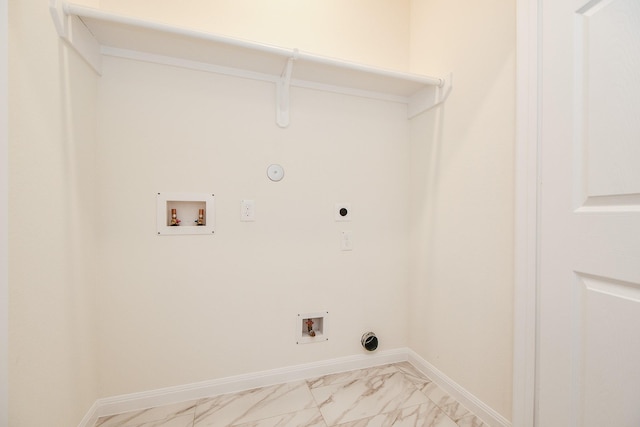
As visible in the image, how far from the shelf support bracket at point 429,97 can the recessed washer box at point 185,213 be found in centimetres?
143

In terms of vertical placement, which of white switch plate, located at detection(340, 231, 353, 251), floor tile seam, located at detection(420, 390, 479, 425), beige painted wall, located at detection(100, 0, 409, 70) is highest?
beige painted wall, located at detection(100, 0, 409, 70)

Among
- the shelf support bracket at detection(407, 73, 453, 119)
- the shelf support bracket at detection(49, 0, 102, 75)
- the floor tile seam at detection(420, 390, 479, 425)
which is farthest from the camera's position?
the shelf support bracket at detection(407, 73, 453, 119)

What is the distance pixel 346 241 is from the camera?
181 cm

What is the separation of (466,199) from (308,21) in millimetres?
1455

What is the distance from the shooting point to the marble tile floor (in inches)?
53.5

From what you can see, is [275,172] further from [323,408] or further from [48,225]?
[323,408]

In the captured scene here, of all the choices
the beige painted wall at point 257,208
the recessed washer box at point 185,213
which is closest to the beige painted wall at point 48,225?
the beige painted wall at point 257,208

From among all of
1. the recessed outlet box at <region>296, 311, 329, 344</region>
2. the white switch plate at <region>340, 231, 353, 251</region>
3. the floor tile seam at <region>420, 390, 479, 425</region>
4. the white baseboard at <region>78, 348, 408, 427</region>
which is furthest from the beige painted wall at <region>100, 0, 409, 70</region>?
the floor tile seam at <region>420, 390, 479, 425</region>

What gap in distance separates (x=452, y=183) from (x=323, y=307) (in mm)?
1095

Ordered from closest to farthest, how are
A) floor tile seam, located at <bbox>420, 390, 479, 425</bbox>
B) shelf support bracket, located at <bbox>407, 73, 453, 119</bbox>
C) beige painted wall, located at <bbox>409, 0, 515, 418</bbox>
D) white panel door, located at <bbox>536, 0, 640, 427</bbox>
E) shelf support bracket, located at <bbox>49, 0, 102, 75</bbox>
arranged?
white panel door, located at <bbox>536, 0, 640, 427</bbox>, shelf support bracket, located at <bbox>49, 0, 102, 75</bbox>, beige painted wall, located at <bbox>409, 0, 515, 418</bbox>, floor tile seam, located at <bbox>420, 390, 479, 425</bbox>, shelf support bracket, located at <bbox>407, 73, 453, 119</bbox>

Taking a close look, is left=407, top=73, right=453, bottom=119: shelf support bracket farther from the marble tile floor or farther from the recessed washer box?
A: the marble tile floor

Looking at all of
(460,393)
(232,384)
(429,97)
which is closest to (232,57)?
(429,97)

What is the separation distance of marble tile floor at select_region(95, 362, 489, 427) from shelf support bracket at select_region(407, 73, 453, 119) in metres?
1.73

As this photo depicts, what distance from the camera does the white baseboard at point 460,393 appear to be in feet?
4.30
